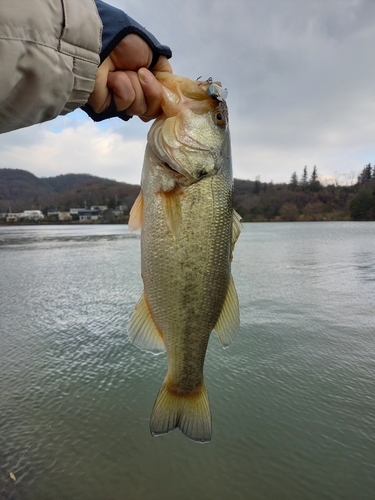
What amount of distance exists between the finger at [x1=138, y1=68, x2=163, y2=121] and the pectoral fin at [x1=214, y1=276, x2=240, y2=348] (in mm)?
1181

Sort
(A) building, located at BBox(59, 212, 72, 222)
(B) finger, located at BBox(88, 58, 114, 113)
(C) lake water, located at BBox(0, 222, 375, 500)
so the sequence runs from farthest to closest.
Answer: (A) building, located at BBox(59, 212, 72, 222) < (C) lake water, located at BBox(0, 222, 375, 500) < (B) finger, located at BBox(88, 58, 114, 113)

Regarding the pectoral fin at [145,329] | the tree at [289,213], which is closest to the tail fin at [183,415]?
the pectoral fin at [145,329]

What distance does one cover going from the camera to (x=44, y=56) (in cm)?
135

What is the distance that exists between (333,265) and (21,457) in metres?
13.8

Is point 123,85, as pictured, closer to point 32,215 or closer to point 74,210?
point 32,215

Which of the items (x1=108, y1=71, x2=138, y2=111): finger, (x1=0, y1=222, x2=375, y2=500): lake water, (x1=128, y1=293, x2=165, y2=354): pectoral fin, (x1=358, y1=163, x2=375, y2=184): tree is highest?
(x1=358, y1=163, x2=375, y2=184): tree

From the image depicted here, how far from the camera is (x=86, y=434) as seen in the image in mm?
3971

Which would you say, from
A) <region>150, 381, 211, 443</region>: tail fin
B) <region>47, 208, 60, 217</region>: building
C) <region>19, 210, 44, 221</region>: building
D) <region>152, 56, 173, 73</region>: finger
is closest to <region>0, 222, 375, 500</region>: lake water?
<region>150, 381, 211, 443</region>: tail fin

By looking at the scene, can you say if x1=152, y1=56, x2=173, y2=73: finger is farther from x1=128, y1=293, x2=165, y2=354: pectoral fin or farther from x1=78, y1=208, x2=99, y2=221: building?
x1=78, y1=208, x2=99, y2=221: building

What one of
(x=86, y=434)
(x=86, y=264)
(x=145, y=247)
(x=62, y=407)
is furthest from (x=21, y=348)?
(x=86, y=264)

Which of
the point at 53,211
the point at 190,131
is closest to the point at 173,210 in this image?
the point at 190,131

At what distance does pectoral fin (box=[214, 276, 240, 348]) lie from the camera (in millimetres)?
2178

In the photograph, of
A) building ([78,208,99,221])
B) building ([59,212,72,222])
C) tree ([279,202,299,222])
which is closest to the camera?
tree ([279,202,299,222])

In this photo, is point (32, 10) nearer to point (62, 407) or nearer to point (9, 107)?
point (9, 107)
